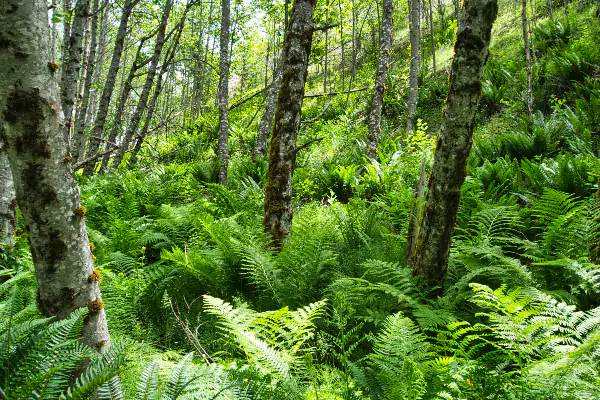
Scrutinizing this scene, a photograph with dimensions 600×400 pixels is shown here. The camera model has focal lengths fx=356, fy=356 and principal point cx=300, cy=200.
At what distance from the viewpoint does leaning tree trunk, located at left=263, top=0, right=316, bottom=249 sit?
146 inches

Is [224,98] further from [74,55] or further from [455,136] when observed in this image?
[455,136]

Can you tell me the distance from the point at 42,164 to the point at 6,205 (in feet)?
7.83

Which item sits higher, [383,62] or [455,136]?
[383,62]

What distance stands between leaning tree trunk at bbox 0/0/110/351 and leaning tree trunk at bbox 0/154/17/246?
219 centimetres

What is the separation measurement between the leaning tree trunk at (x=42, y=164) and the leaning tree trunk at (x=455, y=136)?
228 cm

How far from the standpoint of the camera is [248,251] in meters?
3.03

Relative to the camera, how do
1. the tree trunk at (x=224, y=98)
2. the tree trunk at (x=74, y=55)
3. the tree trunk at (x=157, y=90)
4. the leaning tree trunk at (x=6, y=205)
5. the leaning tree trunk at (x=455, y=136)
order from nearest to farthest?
the leaning tree trunk at (x=455, y=136), the leaning tree trunk at (x=6, y=205), the tree trunk at (x=74, y=55), the tree trunk at (x=224, y=98), the tree trunk at (x=157, y=90)

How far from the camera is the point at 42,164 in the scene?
1.44 metres

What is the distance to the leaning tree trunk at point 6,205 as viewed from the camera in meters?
3.11

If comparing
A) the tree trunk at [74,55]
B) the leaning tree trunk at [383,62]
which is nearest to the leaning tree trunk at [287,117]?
the tree trunk at [74,55]

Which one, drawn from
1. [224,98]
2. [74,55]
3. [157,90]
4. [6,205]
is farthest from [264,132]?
[6,205]

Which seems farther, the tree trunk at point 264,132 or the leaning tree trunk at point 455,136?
the tree trunk at point 264,132

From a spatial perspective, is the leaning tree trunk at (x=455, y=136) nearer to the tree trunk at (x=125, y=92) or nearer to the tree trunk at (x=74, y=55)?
the tree trunk at (x=74, y=55)

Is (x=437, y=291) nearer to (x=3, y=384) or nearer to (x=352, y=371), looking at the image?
(x=352, y=371)
